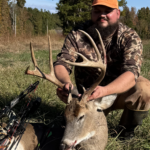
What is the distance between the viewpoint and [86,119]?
2.48 m

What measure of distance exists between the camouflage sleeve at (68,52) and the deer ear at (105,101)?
0.88m

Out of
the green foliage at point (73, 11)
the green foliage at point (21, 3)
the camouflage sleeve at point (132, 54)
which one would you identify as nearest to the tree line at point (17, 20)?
the green foliage at point (21, 3)

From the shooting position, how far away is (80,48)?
11.8ft

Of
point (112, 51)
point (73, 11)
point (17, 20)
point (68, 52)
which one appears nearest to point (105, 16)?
point (112, 51)

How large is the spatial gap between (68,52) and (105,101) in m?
1.15

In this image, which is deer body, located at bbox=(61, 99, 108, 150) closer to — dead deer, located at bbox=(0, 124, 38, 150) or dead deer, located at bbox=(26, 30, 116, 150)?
dead deer, located at bbox=(26, 30, 116, 150)

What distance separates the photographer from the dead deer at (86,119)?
2365mm

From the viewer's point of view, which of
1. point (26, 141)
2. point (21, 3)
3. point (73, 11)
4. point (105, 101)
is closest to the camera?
point (105, 101)

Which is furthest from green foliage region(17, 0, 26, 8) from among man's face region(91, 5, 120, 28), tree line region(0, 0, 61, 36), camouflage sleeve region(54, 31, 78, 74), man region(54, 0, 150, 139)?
man's face region(91, 5, 120, 28)

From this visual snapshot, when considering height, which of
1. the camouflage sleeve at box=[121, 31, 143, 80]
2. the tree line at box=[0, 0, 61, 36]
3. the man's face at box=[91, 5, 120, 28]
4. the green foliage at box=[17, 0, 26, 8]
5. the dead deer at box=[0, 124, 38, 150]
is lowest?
the dead deer at box=[0, 124, 38, 150]

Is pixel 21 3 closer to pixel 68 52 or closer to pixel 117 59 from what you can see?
pixel 68 52

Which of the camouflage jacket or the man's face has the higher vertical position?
the man's face

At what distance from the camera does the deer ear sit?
260 cm

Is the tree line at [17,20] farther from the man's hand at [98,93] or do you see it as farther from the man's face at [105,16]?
the man's hand at [98,93]
